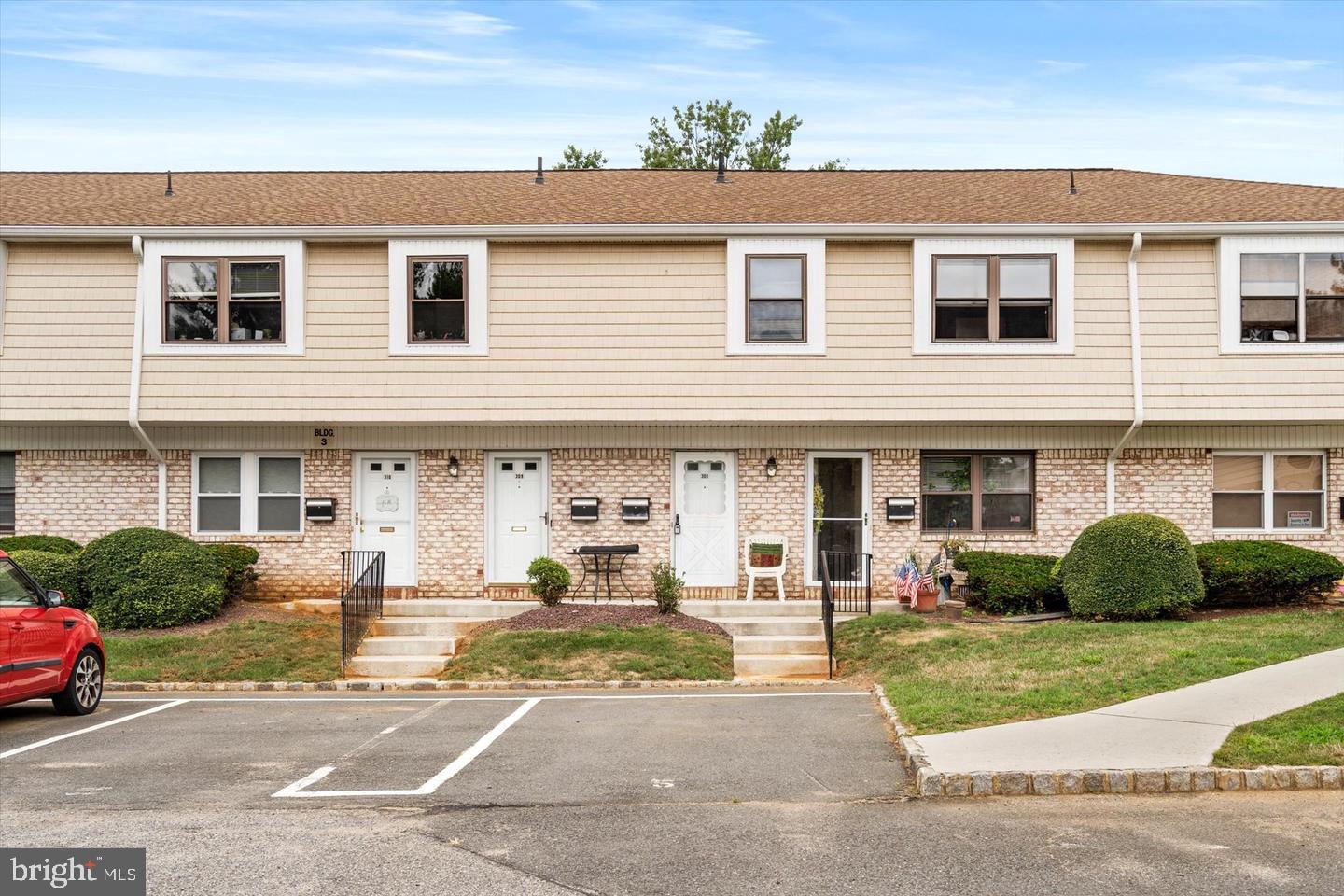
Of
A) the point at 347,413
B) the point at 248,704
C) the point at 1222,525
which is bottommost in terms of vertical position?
the point at 248,704

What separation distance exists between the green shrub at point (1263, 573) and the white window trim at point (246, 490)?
1266 centimetres

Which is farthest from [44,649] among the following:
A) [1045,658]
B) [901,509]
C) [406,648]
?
[901,509]

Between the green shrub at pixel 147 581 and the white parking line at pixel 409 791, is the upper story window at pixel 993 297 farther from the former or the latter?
the green shrub at pixel 147 581

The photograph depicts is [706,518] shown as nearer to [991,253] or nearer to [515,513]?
[515,513]

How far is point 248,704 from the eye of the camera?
494 inches

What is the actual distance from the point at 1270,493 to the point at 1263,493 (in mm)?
104

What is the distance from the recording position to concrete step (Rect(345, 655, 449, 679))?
14.8m

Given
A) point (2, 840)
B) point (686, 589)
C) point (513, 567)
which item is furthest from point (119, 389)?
point (2, 840)

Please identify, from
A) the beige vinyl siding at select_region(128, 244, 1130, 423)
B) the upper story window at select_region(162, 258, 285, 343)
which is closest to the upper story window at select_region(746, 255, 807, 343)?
the beige vinyl siding at select_region(128, 244, 1130, 423)

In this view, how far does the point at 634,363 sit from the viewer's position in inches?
686

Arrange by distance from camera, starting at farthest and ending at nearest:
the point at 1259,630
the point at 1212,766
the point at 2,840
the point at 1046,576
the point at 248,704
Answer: the point at 1046,576 < the point at 1259,630 < the point at 248,704 < the point at 1212,766 < the point at 2,840

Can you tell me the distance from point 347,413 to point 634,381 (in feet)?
13.5

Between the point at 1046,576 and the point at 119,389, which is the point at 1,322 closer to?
the point at 119,389

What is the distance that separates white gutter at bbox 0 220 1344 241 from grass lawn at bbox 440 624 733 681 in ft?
18.6
